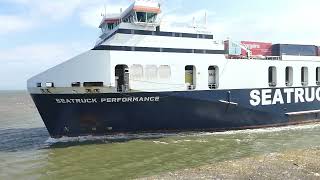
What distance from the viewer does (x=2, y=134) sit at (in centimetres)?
2477

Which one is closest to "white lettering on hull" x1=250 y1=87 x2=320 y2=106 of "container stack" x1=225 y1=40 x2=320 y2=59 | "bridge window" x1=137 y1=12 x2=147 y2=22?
"container stack" x1=225 y1=40 x2=320 y2=59

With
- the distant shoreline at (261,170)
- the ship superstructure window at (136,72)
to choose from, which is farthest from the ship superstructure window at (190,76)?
the distant shoreline at (261,170)

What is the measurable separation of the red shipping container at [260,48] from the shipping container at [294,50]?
32 centimetres

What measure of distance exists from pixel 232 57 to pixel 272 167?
12.4 metres

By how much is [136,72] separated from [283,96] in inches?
373

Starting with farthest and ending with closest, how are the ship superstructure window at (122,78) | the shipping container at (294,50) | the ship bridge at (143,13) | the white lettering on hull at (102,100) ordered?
the shipping container at (294,50)
the ship bridge at (143,13)
the ship superstructure window at (122,78)
the white lettering on hull at (102,100)

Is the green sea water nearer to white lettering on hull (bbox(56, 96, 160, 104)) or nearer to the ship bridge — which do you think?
white lettering on hull (bbox(56, 96, 160, 104))

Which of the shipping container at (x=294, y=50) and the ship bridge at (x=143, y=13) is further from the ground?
the ship bridge at (x=143, y=13)

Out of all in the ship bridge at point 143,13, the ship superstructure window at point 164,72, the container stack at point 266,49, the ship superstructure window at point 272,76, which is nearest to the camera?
the ship superstructure window at point 164,72

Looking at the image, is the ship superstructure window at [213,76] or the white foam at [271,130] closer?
the white foam at [271,130]

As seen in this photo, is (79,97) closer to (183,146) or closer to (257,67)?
(183,146)

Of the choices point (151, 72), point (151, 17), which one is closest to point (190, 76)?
point (151, 72)

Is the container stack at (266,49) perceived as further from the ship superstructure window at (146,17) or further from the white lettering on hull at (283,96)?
the ship superstructure window at (146,17)

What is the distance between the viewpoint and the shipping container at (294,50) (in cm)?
2606
